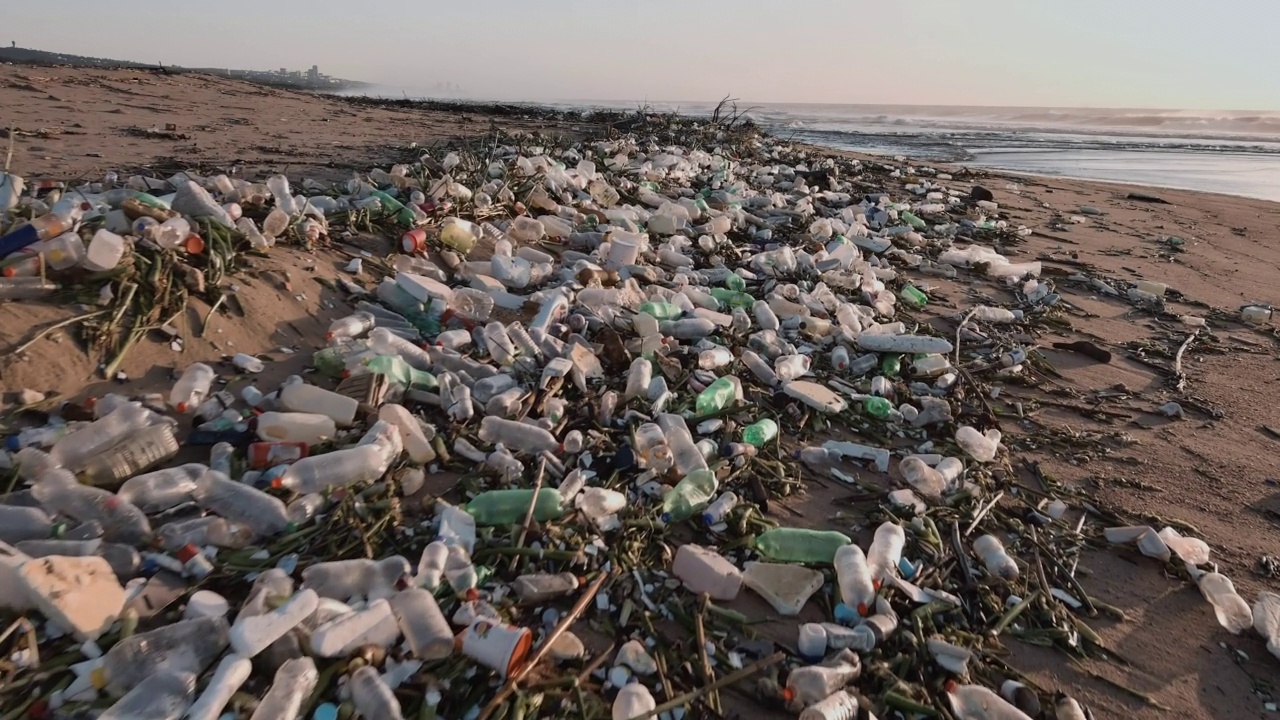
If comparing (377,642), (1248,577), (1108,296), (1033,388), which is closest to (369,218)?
(377,642)

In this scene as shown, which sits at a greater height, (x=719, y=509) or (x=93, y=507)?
(x=93, y=507)

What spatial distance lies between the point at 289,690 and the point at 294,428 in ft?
3.04

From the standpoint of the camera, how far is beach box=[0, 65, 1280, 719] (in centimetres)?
175

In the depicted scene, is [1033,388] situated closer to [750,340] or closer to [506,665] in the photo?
[750,340]

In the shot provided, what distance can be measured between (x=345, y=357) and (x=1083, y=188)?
34.6 ft

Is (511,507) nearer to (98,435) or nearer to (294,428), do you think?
(294,428)

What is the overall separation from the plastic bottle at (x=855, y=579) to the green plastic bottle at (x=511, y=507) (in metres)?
0.79

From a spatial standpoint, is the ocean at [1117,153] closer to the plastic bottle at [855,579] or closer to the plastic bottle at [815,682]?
the plastic bottle at [855,579]

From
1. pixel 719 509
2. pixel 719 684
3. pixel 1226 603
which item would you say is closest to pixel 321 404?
pixel 719 509

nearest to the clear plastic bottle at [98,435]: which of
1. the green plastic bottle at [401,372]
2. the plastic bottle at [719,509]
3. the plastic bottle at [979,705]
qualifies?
the green plastic bottle at [401,372]

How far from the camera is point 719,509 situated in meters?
2.05

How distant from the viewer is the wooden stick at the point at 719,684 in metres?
1.38

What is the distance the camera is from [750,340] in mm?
3232

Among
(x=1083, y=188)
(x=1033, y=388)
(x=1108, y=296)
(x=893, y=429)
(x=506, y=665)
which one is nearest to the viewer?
(x=506, y=665)
